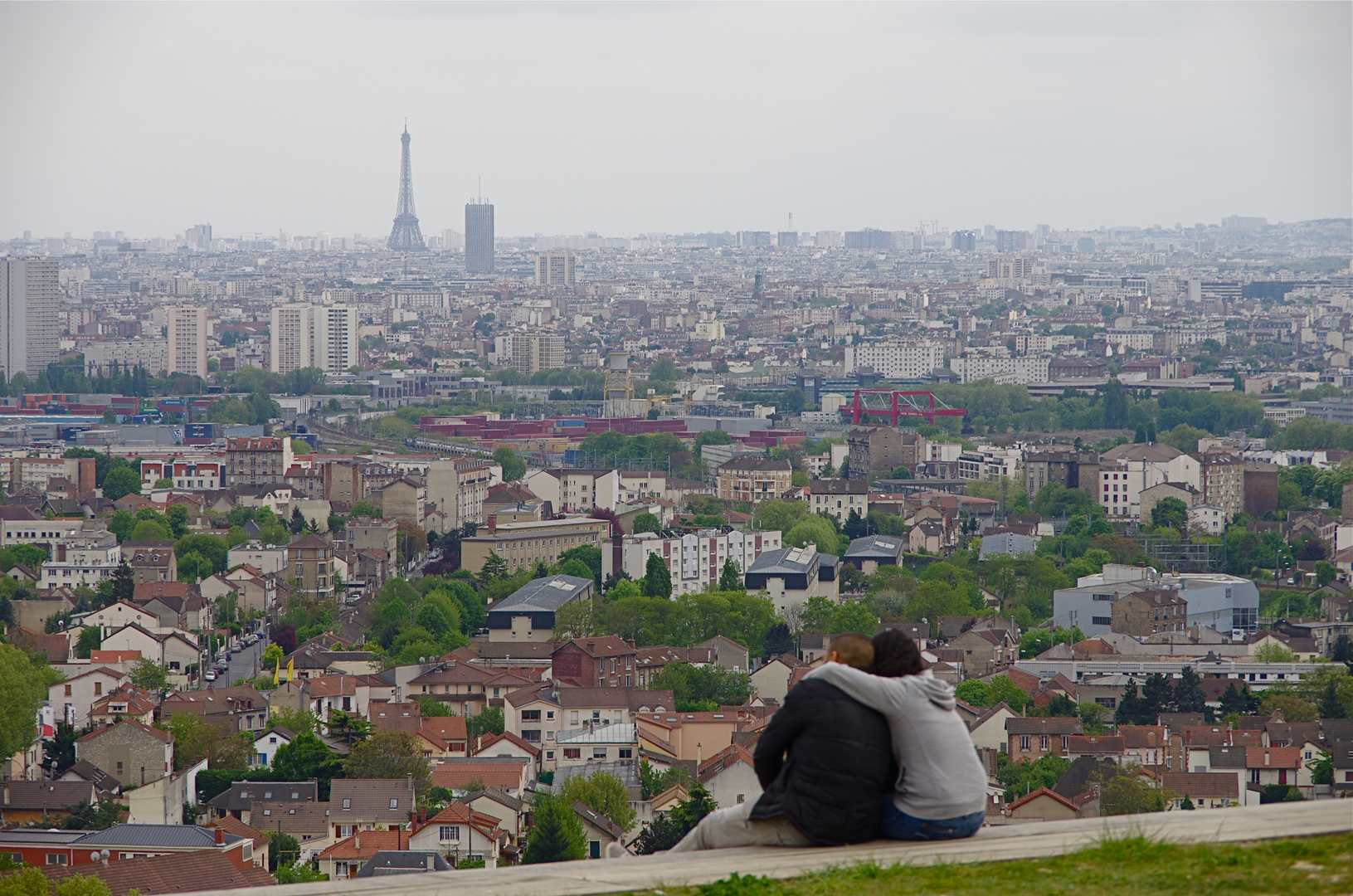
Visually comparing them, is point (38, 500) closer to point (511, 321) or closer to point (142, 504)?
point (142, 504)

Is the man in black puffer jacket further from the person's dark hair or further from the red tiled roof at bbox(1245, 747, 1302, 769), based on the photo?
the red tiled roof at bbox(1245, 747, 1302, 769)

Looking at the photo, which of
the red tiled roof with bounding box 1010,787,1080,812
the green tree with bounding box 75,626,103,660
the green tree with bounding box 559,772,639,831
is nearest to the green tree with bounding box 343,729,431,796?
the green tree with bounding box 559,772,639,831

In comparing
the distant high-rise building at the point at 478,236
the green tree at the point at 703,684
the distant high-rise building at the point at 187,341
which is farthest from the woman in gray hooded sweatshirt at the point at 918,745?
the distant high-rise building at the point at 478,236

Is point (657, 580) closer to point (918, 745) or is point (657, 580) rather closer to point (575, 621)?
point (575, 621)

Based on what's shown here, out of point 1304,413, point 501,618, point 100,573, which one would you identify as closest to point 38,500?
point 100,573

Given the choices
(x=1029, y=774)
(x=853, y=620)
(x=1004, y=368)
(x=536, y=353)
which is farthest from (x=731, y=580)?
(x=536, y=353)
